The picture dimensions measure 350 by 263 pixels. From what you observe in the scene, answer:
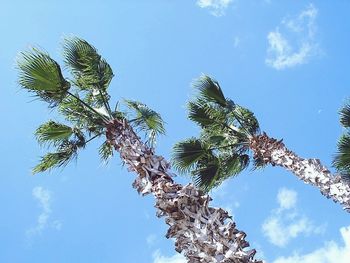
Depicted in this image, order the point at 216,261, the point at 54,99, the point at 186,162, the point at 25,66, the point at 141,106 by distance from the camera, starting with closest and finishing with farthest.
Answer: the point at 216,261 < the point at 25,66 < the point at 54,99 < the point at 141,106 < the point at 186,162

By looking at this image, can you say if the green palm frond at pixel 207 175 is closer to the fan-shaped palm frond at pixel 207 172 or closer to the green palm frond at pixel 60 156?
the fan-shaped palm frond at pixel 207 172

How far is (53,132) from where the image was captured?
30.2ft

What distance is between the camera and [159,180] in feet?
19.2

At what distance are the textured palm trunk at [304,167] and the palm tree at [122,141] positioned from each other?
2.88 m

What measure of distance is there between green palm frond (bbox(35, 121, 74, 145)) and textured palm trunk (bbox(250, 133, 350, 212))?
4.45 meters

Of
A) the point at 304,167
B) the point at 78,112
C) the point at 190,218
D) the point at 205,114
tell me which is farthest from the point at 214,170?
the point at 190,218

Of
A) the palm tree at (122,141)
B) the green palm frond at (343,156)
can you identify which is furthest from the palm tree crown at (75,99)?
the green palm frond at (343,156)

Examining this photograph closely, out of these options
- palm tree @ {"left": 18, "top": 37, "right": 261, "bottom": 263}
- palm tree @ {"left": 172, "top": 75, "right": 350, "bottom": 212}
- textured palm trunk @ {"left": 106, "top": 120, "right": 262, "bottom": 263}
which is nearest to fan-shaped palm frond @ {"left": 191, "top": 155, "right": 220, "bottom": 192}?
palm tree @ {"left": 172, "top": 75, "right": 350, "bottom": 212}

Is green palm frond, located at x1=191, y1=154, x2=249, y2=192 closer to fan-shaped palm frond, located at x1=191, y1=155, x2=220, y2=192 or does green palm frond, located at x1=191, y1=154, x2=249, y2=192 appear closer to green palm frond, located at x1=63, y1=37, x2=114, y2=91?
fan-shaped palm frond, located at x1=191, y1=155, x2=220, y2=192

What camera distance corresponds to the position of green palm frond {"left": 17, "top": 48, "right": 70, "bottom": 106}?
26.0 ft

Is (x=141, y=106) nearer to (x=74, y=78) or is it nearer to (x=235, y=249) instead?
(x=74, y=78)

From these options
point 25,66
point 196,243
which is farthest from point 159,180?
point 25,66

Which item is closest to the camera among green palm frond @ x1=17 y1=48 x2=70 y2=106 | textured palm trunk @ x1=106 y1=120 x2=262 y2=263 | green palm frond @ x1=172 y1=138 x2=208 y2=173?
textured palm trunk @ x1=106 y1=120 x2=262 y2=263

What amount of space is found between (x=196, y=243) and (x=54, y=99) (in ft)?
15.4
